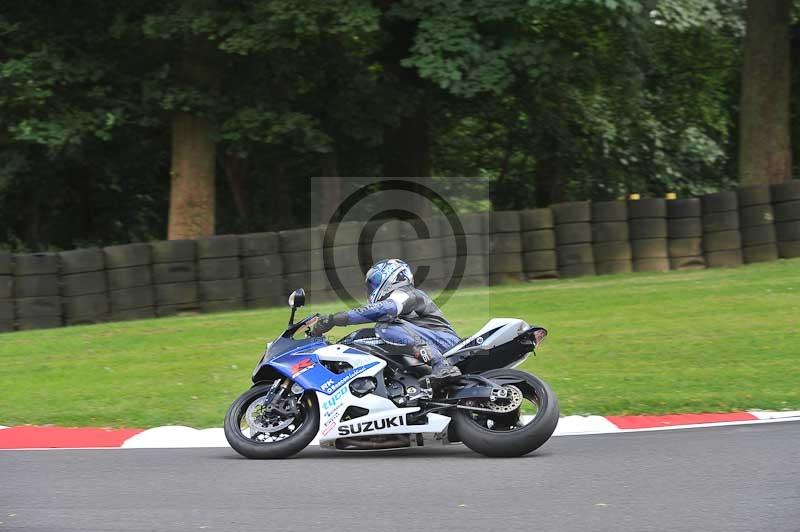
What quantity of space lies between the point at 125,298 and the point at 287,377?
947 cm

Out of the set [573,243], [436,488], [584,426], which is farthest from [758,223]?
[436,488]

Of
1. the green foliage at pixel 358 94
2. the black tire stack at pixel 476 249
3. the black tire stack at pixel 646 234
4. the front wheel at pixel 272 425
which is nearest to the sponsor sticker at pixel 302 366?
the front wheel at pixel 272 425

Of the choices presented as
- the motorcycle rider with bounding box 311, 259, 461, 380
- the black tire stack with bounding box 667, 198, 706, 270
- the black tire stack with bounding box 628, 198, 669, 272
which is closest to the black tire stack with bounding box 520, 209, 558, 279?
the black tire stack with bounding box 628, 198, 669, 272

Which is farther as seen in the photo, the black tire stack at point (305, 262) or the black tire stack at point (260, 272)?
the black tire stack at point (260, 272)

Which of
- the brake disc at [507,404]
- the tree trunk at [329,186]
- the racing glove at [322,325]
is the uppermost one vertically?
the tree trunk at [329,186]

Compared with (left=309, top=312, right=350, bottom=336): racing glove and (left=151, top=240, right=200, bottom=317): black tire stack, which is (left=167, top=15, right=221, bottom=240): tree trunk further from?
(left=309, top=312, right=350, bottom=336): racing glove

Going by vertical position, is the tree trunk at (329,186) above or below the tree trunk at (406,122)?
below

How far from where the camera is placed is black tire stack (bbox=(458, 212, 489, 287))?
18.3 metres

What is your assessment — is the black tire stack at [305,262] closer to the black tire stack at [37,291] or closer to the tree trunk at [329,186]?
the black tire stack at [37,291]

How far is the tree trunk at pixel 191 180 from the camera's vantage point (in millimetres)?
20391

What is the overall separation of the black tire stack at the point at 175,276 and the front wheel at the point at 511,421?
10082 mm

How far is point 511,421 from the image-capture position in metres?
8.15

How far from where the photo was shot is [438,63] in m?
19.2

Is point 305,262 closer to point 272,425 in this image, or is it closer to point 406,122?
point 406,122
